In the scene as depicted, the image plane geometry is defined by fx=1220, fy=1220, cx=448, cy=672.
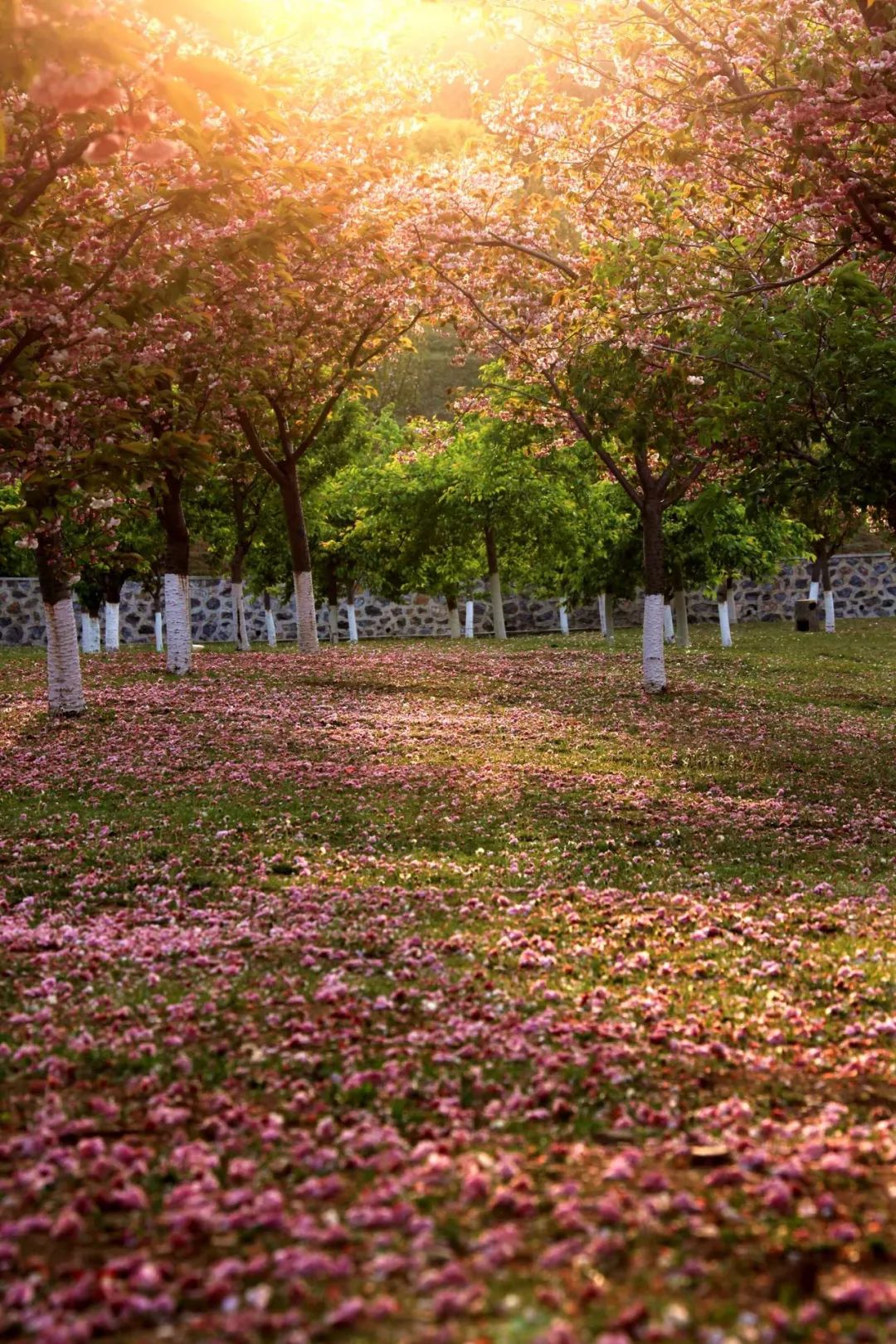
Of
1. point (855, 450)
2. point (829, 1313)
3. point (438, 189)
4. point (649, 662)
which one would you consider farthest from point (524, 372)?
point (829, 1313)

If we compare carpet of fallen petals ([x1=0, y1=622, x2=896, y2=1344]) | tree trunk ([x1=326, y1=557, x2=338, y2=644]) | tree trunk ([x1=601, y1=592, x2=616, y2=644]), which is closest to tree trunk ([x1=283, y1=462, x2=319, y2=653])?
carpet of fallen petals ([x1=0, y1=622, x2=896, y2=1344])

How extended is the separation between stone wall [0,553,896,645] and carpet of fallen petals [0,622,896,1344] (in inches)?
1322

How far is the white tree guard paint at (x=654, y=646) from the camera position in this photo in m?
23.2

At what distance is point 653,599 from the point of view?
23.2 meters

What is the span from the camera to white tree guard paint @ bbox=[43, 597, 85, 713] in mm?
19156

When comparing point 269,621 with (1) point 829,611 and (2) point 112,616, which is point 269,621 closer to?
(2) point 112,616

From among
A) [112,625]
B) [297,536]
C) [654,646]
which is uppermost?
[297,536]

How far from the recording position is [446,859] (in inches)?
460

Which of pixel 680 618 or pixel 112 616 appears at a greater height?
pixel 112 616

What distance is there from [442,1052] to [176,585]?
61.3ft

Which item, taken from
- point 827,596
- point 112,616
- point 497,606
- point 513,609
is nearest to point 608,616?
point 497,606

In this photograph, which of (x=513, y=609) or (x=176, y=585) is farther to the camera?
(x=513, y=609)

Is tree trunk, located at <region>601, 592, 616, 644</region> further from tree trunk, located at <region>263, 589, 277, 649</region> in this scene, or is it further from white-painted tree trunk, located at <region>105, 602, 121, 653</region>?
white-painted tree trunk, located at <region>105, 602, 121, 653</region>

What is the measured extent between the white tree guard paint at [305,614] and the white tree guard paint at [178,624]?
3504 millimetres
